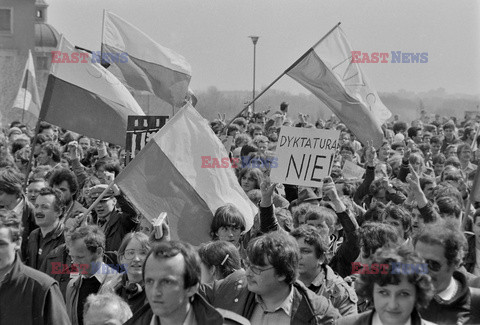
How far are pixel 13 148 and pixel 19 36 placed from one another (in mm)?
50665

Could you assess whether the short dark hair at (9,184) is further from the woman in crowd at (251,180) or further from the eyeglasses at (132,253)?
the woman in crowd at (251,180)

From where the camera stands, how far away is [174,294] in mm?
4430

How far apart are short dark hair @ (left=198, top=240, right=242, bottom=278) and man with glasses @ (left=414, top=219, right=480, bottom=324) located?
1.28m

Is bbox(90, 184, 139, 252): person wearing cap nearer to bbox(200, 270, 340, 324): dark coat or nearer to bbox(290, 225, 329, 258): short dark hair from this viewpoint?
bbox(290, 225, 329, 258): short dark hair

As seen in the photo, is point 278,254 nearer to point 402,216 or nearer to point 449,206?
point 402,216

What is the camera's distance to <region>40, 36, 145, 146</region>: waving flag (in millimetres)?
9609

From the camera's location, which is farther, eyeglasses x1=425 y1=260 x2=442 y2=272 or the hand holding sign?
the hand holding sign

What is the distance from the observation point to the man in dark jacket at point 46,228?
7.54 meters

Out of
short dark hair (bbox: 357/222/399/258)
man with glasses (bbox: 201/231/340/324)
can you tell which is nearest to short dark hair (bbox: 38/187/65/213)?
man with glasses (bbox: 201/231/340/324)

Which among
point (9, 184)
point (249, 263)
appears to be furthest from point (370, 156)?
point (249, 263)

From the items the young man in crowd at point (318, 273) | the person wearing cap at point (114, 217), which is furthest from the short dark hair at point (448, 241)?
the person wearing cap at point (114, 217)

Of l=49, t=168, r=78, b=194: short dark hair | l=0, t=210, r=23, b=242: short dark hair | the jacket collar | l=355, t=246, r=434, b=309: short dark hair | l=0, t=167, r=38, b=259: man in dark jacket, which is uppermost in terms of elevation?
l=49, t=168, r=78, b=194: short dark hair

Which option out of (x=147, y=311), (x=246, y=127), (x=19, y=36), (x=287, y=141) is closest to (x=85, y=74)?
(x=287, y=141)

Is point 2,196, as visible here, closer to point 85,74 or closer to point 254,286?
point 85,74
